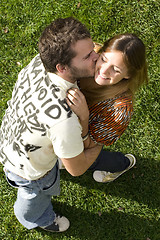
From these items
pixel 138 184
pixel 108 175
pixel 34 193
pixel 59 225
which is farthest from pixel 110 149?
pixel 34 193

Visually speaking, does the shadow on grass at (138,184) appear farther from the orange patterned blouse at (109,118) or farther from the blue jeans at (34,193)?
the orange patterned blouse at (109,118)

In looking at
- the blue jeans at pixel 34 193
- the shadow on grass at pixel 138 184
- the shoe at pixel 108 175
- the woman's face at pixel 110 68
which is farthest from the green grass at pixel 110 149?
the woman's face at pixel 110 68

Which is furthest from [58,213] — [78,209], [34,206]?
[34,206]

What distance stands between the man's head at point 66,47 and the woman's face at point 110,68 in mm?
213

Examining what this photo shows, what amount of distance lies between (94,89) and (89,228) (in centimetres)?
254

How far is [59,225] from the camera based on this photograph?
4.69 m

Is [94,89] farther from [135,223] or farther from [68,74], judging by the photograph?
[135,223]

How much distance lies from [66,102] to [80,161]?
0.65 meters

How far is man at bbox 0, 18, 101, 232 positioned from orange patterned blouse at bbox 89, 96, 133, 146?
0.58 ft

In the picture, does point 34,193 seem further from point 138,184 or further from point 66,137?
point 138,184

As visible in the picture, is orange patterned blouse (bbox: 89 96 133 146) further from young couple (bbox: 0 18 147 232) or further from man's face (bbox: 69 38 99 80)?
man's face (bbox: 69 38 99 80)

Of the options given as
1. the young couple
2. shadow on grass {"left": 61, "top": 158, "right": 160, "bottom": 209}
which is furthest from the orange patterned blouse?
shadow on grass {"left": 61, "top": 158, "right": 160, "bottom": 209}

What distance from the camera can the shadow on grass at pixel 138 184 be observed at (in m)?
4.76

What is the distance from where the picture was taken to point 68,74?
2.84 meters
